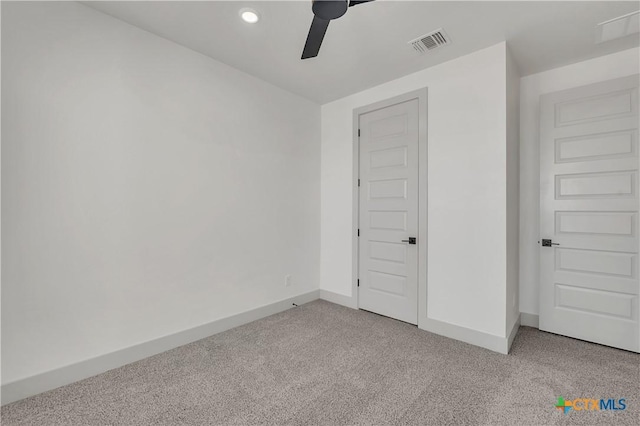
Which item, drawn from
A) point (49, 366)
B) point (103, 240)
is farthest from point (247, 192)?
point (49, 366)

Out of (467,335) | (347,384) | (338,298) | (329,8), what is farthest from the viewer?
(338,298)

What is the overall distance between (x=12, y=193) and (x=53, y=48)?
1.03 m

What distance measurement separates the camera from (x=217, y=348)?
2.57 metres

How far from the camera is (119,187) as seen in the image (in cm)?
227

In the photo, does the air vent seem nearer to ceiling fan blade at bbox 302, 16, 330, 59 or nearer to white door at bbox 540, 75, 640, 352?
ceiling fan blade at bbox 302, 16, 330, 59

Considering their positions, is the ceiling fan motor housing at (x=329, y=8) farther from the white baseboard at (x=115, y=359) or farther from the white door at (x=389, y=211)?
the white baseboard at (x=115, y=359)

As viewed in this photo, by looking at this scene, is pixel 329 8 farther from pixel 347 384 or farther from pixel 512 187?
pixel 512 187

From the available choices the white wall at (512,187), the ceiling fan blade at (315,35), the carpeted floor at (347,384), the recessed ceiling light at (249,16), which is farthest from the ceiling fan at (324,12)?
the carpeted floor at (347,384)

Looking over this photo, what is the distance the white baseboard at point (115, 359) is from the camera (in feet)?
6.12

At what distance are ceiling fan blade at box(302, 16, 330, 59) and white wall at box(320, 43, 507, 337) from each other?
1.70 meters

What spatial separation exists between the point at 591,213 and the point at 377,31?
263cm

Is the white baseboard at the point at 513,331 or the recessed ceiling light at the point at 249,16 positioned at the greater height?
the recessed ceiling light at the point at 249,16

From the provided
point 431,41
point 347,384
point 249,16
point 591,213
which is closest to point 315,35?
point 249,16

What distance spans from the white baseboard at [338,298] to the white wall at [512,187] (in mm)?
1683
